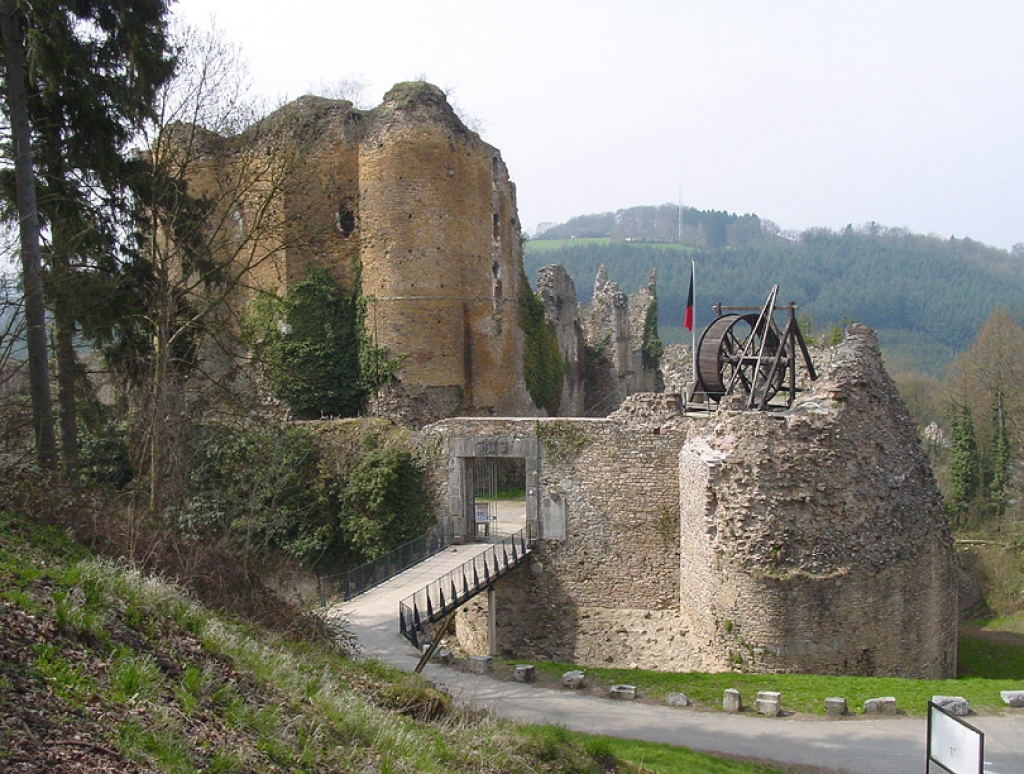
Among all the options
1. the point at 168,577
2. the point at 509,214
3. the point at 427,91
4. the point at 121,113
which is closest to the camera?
the point at 168,577

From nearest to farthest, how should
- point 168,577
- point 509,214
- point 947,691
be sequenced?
point 168,577 < point 947,691 < point 509,214

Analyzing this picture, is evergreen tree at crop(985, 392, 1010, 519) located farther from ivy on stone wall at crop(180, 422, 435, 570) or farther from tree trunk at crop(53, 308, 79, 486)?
tree trunk at crop(53, 308, 79, 486)

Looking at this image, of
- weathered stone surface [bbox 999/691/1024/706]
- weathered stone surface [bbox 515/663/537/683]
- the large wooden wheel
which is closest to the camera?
weathered stone surface [bbox 999/691/1024/706]

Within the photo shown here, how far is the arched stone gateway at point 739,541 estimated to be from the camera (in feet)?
48.7

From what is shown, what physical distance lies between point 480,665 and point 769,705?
157 inches

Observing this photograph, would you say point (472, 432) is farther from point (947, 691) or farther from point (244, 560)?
point (947, 691)

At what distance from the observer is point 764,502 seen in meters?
15.1

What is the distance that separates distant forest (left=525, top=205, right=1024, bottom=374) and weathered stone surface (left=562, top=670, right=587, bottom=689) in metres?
78.3

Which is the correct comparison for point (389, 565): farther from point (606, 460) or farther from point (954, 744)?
point (954, 744)

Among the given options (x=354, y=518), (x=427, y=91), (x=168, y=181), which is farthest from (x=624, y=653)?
(x=427, y=91)

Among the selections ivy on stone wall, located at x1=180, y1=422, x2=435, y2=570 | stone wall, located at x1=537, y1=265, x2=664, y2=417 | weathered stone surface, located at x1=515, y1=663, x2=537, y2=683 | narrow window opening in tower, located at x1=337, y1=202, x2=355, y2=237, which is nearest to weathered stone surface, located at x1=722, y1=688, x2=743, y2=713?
weathered stone surface, located at x1=515, y1=663, x2=537, y2=683

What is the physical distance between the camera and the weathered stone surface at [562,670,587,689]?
42.0 ft

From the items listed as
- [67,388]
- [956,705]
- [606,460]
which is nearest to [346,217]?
[606,460]

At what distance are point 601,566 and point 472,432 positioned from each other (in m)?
3.91
